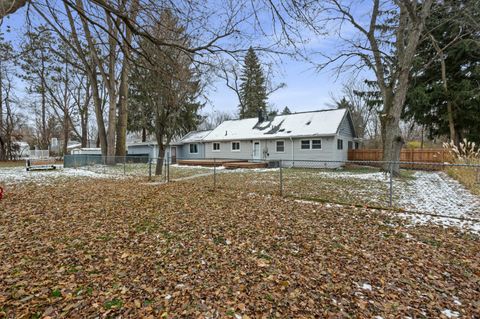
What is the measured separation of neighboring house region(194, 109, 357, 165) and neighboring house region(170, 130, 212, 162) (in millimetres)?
616

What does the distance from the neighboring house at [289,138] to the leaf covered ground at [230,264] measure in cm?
1189

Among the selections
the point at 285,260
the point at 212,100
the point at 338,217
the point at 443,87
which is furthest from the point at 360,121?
the point at 285,260

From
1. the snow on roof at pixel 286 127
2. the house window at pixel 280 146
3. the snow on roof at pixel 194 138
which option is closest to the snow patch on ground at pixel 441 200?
the snow on roof at pixel 286 127

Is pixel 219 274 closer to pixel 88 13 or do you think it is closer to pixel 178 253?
pixel 178 253

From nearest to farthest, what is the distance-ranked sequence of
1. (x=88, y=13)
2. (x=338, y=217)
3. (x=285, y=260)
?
1. (x=285, y=260)
2. (x=88, y=13)
3. (x=338, y=217)

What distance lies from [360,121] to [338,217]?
1306 inches

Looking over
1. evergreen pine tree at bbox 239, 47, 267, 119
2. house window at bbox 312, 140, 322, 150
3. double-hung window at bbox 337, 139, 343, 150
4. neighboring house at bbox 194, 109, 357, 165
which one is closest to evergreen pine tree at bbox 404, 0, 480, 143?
neighboring house at bbox 194, 109, 357, 165

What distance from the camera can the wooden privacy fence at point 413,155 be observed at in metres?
17.1

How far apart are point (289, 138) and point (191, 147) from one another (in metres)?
10.9

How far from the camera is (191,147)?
25.6m

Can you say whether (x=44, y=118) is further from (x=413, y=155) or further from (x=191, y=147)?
(x=413, y=155)

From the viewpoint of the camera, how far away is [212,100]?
33.1 ft

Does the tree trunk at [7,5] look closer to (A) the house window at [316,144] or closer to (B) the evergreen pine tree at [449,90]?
(A) the house window at [316,144]

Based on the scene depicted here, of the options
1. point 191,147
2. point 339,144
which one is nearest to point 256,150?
point 339,144
